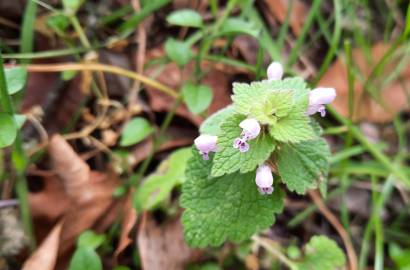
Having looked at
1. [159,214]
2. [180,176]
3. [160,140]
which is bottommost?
[159,214]

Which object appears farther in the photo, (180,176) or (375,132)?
(375,132)

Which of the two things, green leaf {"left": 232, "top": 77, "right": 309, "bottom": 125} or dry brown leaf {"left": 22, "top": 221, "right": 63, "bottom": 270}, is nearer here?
green leaf {"left": 232, "top": 77, "right": 309, "bottom": 125}

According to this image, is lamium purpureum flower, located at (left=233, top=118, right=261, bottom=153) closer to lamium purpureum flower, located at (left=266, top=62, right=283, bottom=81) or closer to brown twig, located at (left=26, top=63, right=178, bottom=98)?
lamium purpureum flower, located at (left=266, top=62, right=283, bottom=81)

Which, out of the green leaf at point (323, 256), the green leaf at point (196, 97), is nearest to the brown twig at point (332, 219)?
the green leaf at point (323, 256)

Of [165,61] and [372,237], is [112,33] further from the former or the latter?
[372,237]

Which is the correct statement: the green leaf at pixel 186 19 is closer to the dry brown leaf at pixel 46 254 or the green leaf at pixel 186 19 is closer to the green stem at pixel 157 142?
the green stem at pixel 157 142

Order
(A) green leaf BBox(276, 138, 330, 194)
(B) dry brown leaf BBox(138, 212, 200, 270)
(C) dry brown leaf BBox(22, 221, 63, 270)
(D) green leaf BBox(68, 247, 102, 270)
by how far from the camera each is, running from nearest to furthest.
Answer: (A) green leaf BBox(276, 138, 330, 194) → (D) green leaf BBox(68, 247, 102, 270) → (C) dry brown leaf BBox(22, 221, 63, 270) → (B) dry brown leaf BBox(138, 212, 200, 270)

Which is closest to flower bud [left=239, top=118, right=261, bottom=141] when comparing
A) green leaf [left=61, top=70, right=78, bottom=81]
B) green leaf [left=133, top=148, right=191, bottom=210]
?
green leaf [left=133, top=148, right=191, bottom=210]

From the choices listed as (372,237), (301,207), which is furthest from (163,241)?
(372,237)
